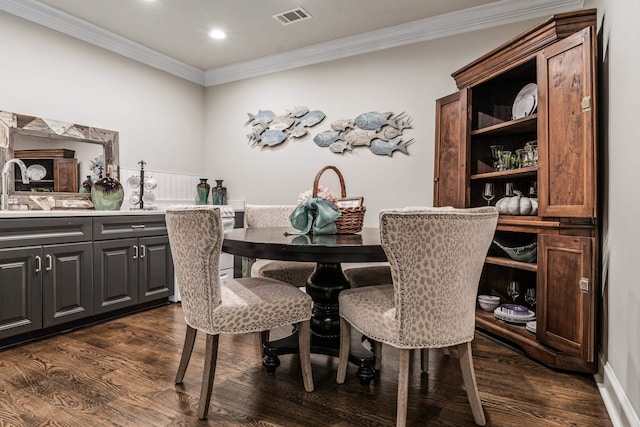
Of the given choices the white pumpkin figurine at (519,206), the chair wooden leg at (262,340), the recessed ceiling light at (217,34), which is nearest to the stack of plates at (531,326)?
the white pumpkin figurine at (519,206)

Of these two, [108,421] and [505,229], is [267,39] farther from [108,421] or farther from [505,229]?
[108,421]

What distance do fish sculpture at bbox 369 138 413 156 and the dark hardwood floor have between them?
1.84m

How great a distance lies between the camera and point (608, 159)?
2.01m

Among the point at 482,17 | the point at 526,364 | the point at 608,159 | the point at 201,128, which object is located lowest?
the point at 526,364

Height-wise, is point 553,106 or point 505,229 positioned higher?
point 553,106

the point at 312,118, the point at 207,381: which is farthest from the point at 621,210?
the point at 312,118

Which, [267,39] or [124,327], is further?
[267,39]

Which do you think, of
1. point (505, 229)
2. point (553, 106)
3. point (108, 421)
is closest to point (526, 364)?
point (505, 229)

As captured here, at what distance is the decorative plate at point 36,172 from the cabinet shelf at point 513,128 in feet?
11.1

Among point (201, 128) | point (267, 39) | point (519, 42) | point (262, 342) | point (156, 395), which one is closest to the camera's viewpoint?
point (156, 395)

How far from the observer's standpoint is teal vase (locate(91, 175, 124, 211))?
3.32 meters

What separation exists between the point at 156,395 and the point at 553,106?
2.54 m

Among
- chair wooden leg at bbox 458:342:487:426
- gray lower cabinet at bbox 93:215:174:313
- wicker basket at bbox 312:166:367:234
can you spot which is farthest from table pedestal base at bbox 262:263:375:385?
gray lower cabinet at bbox 93:215:174:313

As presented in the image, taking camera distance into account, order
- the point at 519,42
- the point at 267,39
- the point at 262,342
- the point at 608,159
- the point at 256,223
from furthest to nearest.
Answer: the point at 267,39
the point at 256,223
the point at 519,42
the point at 262,342
the point at 608,159
